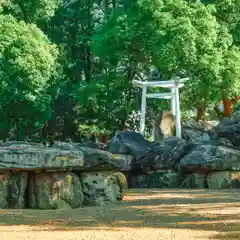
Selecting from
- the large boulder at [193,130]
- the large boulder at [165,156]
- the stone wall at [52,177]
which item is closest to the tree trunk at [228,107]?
the large boulder at [193,130]

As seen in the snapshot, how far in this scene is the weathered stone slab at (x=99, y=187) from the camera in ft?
32.3

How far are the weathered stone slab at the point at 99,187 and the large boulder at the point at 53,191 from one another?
440 mm

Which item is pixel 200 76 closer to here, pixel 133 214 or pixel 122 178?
pixel 122 178

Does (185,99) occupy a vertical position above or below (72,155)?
above

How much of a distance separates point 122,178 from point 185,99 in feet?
43.7

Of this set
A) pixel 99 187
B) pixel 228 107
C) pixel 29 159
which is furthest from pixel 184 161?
pixel 228 107

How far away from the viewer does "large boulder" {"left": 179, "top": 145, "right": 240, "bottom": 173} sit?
14609 millimetres

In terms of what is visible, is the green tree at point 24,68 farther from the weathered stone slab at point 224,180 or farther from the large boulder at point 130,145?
the weathered stone slab at point 224,180

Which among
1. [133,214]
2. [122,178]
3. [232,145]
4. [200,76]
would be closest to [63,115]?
[200,76]

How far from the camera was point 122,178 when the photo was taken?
34.2 feet

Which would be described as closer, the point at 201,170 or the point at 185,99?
the point at 201,170

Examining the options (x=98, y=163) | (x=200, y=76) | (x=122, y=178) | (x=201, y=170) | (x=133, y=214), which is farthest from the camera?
(x=200, y=76)

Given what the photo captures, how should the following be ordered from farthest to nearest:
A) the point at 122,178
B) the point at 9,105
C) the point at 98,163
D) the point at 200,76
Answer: the point at 9,105, the point at 200,76, the point at 122,178, the point at 98,163

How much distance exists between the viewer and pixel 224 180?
1467 cm
